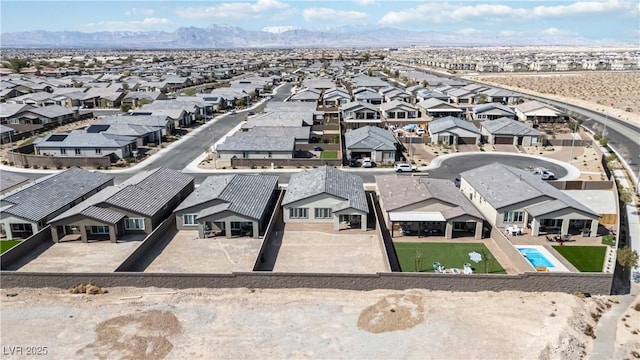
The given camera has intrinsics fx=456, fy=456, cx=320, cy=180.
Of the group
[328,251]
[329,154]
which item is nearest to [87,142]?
[329,154]

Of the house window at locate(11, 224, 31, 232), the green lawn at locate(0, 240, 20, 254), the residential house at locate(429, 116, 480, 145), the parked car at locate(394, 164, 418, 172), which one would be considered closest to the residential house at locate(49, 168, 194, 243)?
the house window at locate(11, 224, 31, 232)

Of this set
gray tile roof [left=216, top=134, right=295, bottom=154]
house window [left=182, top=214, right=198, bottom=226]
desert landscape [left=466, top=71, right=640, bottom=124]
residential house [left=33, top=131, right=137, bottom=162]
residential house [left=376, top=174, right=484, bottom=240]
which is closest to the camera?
residential house [left=376, top=174, right=484, bottom=240]

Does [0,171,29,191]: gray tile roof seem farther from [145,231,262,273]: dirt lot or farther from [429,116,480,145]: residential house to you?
[429,116,480,145]: residential house

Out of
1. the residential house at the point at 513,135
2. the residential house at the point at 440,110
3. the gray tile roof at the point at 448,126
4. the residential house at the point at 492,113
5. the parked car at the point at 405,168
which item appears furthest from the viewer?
the residential house at the point at 440,110

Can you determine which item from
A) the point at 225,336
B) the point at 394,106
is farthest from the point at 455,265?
the point at 394,106

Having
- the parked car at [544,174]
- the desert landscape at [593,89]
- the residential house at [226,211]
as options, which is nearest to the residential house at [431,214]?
the residential house at [226,211]

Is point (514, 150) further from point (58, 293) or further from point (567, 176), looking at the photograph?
point (58, 293)

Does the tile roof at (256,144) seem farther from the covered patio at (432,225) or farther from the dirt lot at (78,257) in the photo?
the dirt lot at (78,257)
